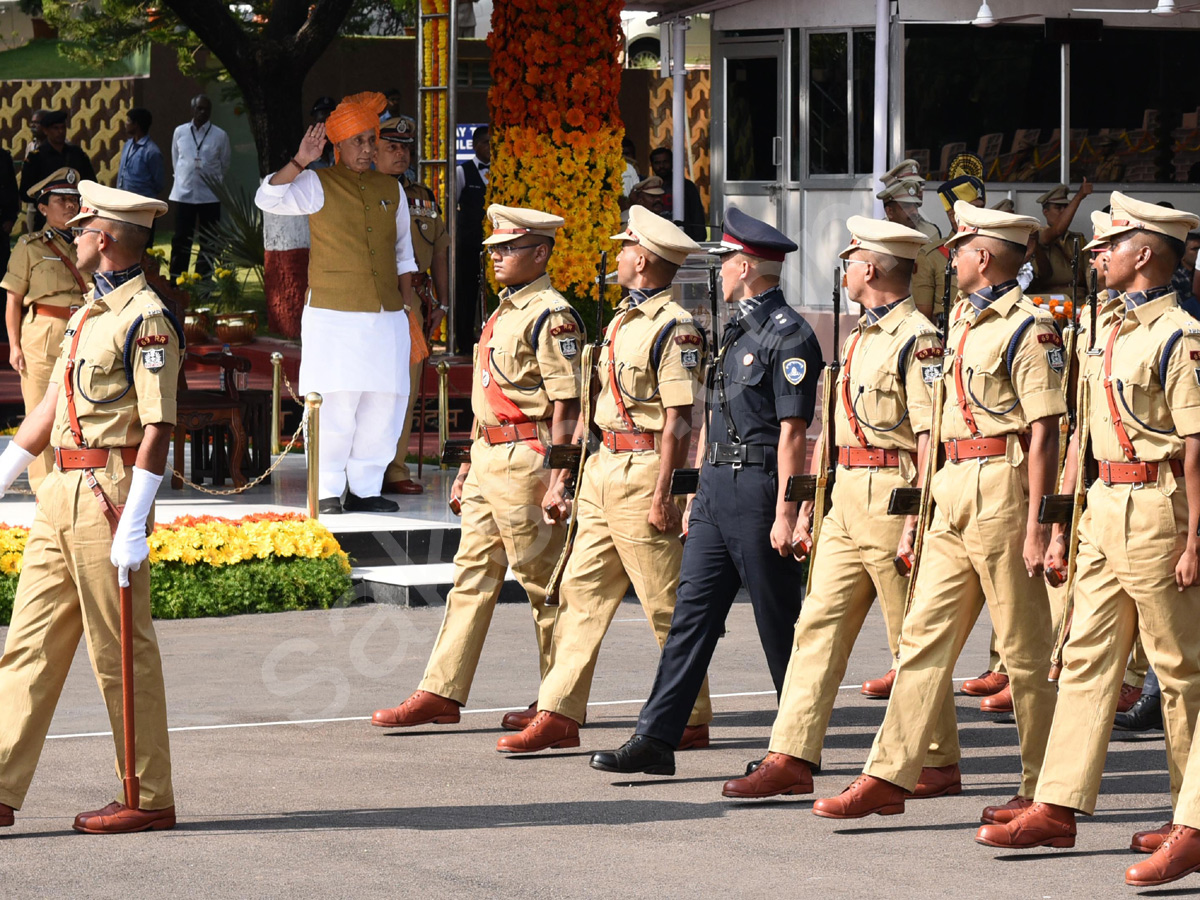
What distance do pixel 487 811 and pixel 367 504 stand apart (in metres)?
6.20

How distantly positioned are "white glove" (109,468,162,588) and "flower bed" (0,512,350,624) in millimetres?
4732

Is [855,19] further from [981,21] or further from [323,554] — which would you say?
[323,554]

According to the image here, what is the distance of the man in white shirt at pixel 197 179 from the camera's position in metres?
23.6

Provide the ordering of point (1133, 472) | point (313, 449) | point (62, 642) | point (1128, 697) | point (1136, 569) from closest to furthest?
point (1136, 569), point (1133, 472), point (62, 642), point (1128, 697), point (313, 449)

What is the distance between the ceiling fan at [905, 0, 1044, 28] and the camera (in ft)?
56.8

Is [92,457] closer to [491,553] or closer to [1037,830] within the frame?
[491,553]

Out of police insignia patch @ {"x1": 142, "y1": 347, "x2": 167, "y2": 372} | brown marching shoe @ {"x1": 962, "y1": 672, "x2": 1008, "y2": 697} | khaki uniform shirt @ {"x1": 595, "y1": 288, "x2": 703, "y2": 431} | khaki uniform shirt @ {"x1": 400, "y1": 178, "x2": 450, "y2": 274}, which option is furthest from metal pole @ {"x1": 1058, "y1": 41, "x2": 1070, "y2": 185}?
police insignia patch @ {"x1": 142, "y1": 347, "x2": 167, "y2": 372}

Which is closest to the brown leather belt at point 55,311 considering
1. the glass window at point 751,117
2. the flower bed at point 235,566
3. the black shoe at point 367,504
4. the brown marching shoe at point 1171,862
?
the flower bed at point 235,566

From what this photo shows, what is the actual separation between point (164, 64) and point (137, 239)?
2486cm

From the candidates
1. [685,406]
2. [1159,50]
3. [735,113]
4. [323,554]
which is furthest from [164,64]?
[685,406]

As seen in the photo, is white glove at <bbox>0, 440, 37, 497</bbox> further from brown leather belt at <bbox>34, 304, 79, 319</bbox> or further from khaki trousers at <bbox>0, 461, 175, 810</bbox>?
brown leather belt at <bbox>34, 304, 79, 319</bbox>

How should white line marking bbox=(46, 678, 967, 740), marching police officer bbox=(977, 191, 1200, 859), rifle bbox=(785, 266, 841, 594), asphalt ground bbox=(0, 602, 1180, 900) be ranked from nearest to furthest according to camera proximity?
1. asphalt ground bbox=(0, 602, 1180, 900)
2. marching police officer bbox=(977, 191, 1200, 859)
3. rifle bbox=(785, 266, 841, 594)
4. white line marking bbox=(46, 678, 967, 740)

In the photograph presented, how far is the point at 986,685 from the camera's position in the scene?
372 inches

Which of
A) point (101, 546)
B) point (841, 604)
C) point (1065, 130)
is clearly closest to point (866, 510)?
point (841, 604)
